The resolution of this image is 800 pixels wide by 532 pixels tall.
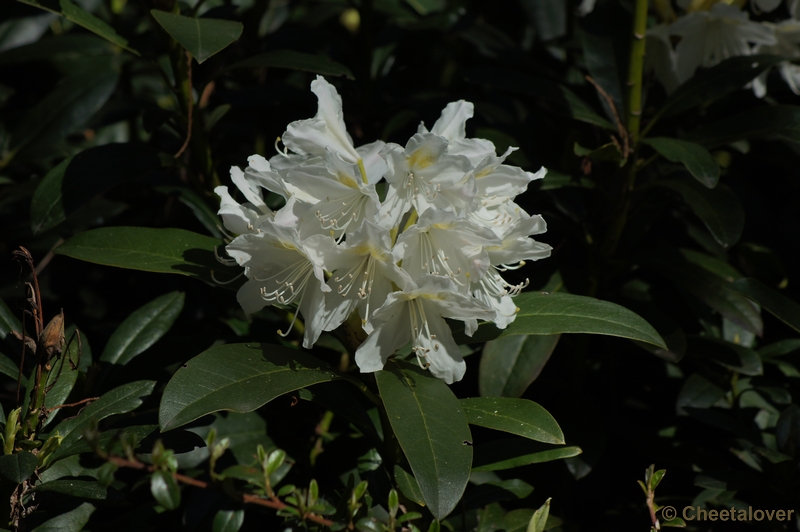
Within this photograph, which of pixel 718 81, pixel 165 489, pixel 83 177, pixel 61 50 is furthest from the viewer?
pixel 61 50

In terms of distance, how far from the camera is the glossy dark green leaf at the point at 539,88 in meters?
1.56

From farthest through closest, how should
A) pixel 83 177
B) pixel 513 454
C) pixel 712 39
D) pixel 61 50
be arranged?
pixel 61 50
pixel 712 39
pixel 83 177
pixel 513 454

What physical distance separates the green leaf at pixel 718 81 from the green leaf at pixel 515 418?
832 mm

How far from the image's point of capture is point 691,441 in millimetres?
1586

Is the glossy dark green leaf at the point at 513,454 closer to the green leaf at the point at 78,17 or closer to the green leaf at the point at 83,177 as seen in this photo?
the green leaf at the point at 83,177

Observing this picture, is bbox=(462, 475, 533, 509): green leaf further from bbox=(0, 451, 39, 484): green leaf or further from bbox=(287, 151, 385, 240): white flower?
bbox=(0, 451, 39, 484): green leaf

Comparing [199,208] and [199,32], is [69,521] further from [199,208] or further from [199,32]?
[199,32]

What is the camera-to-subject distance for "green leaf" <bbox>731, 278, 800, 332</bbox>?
4.22ft

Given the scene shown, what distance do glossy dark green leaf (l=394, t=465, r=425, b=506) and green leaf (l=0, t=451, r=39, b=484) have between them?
0.53 metres

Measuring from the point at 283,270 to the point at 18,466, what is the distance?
46cm

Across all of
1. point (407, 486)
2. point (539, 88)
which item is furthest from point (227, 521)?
point (539, 88)

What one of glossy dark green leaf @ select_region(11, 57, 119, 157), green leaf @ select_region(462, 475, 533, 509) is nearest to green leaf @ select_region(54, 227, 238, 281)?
green leaf @ select_region(462, 475, 533, 509)

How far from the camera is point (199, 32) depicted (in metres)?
1.24

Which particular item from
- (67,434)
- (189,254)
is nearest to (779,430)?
(189,254)
